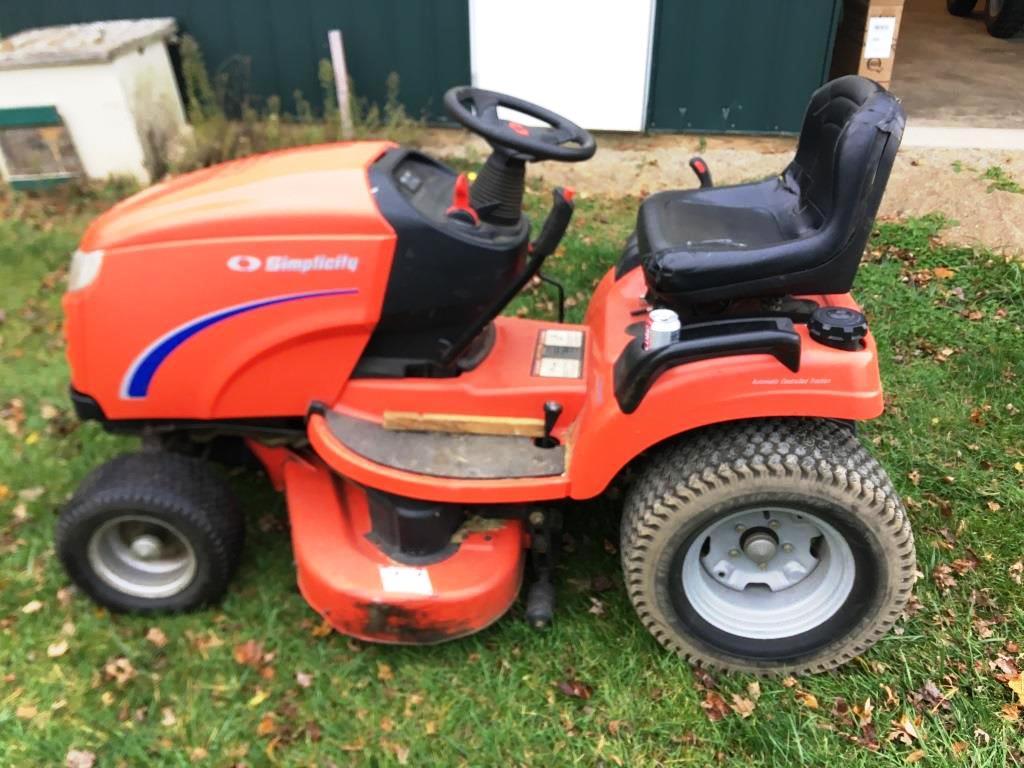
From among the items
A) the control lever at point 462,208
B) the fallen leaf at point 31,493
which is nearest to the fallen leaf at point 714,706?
the control lever at point 462,208

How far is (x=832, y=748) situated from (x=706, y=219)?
1563 mm

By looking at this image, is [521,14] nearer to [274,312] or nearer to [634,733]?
[274,312]

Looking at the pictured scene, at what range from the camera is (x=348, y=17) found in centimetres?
573

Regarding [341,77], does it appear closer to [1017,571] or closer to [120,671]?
[120,671]

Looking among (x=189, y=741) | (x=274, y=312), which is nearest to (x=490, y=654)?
(x=189, y=741)

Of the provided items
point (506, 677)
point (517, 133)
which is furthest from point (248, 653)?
point (517, 133)

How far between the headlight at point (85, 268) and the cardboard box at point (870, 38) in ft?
16.3

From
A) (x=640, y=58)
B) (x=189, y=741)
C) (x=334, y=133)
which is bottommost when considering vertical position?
(x=189, y=741)

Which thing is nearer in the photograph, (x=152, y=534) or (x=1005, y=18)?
(x=152, y=534)

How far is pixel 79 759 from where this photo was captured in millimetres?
2268

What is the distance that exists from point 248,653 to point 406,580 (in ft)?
1.93

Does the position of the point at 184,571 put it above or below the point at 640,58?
below

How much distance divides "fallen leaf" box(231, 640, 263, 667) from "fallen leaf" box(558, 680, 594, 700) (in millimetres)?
918

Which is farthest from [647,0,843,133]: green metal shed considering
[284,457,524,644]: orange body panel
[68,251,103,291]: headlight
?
[68,251,103,291]: headlight
